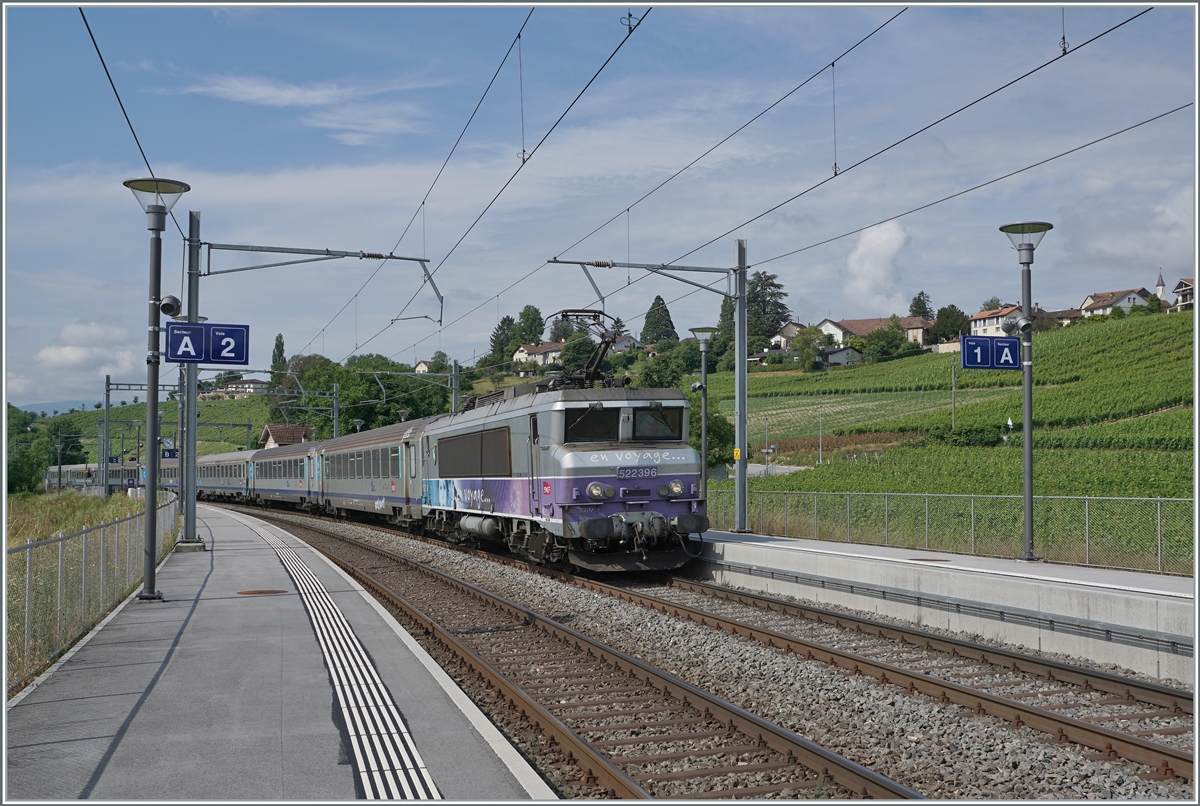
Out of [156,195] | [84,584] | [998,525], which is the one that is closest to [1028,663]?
[84,584]

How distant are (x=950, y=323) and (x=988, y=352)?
138 meters

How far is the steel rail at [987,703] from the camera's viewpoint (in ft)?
23.2

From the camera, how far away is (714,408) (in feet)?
177

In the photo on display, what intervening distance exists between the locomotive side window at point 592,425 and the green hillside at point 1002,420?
21891 millimetres

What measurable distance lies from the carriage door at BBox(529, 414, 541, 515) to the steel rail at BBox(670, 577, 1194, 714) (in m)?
4.85

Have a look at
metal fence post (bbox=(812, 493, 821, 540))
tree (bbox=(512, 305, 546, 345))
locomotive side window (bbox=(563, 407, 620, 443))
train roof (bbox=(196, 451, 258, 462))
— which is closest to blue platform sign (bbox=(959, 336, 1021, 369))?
locomotive side window (bbox=(563, 407, 620, 443))

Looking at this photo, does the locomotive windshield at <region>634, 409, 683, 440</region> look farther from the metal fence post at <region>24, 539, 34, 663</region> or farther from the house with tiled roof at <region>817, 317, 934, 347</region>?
the house with tiled roof at <region>817, 317, 934, 347</region>

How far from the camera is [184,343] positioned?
15688mm

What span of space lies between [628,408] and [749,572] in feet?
11.7

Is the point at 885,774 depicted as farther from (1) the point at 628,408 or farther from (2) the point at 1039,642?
(1) the point at 628,408

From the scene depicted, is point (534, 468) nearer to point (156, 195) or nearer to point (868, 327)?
point (156, 195)

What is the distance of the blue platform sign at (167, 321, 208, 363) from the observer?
15.4 m

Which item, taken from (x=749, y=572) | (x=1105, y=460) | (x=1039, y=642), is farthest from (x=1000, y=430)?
(x=1039, y=642)

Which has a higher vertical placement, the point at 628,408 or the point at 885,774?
the point at 628,408
